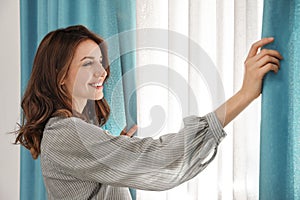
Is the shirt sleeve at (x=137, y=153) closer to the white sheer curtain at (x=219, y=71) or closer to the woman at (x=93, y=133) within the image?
the woman at (x=93, y=133)

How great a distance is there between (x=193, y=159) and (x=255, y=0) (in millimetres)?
513

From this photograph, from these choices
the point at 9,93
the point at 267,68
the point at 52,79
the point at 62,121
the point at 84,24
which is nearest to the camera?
the point at 267,68

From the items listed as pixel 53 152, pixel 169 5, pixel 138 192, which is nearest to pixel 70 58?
pixel 53 152

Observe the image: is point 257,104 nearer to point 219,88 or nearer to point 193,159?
point 219,88

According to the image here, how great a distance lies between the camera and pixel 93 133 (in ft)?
3.91

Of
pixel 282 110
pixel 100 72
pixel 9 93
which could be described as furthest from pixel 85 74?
pixel 9 93

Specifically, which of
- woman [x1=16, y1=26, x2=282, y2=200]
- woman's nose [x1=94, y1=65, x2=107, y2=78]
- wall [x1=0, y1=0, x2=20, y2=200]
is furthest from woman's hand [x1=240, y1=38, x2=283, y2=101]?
wall [x1=0, y1=0, x2=20, y2=200]

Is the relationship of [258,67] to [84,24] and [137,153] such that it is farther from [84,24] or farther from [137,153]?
[84,24]

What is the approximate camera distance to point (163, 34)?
1.48 meters

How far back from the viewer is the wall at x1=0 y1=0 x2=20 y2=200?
2.21 m

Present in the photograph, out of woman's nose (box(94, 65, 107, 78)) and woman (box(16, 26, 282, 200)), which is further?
woman's nose (box(94, 65, 107, 78))

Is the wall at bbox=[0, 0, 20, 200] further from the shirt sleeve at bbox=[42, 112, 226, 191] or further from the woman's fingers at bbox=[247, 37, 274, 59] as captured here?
the woman's fingers at bbox=[247, 37, 274, 59]

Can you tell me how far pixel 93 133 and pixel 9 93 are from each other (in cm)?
115

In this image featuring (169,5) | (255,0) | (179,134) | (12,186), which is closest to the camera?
(179,134)
